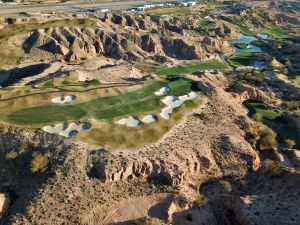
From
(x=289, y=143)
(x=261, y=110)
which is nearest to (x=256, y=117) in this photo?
(x=261, y=110)

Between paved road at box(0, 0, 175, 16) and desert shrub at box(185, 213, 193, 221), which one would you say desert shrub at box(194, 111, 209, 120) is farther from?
paved road at box(0, 0, 175, 16)

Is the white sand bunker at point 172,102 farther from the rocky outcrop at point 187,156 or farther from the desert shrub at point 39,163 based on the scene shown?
the desert shrub at point 39,163

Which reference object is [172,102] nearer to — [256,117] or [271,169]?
[256,117]

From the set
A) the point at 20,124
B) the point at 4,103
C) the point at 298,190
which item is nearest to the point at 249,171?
the point at 298,190

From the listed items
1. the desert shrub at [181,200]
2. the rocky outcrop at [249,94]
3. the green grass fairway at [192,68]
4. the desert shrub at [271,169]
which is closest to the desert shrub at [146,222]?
the desert shrub at [181,200]

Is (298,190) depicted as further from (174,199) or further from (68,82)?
(68,82)

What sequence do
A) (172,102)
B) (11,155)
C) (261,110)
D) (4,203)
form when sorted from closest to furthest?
(4,203) → (11,155) → (172,102) → (261,110)

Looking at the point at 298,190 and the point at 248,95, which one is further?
A: the point at 248,95
